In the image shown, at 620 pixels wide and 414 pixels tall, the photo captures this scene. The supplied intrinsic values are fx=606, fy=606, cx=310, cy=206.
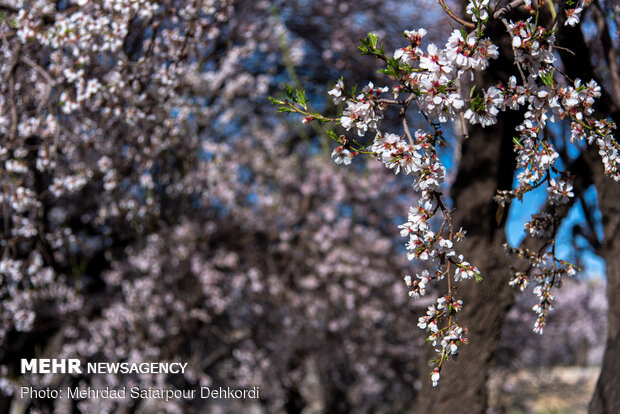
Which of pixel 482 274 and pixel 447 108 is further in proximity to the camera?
pixel 482 274

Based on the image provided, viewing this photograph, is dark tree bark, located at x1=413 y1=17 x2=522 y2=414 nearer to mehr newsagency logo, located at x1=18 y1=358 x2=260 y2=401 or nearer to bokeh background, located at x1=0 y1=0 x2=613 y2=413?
bokeh background, located at x1=0 y1=0 x2=613 y2=413

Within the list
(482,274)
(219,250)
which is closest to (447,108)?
(482,274)

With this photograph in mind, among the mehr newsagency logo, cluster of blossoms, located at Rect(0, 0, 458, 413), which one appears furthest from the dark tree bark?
the mehr newsagency logo

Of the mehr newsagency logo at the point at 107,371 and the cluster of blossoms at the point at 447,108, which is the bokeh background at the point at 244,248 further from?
the cluster of blossoms at the point at 447,108

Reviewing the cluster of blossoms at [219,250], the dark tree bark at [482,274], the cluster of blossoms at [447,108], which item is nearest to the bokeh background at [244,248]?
the cluster of blossoms at [219,250]

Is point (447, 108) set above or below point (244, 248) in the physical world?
above

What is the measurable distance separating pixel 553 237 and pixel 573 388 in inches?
428

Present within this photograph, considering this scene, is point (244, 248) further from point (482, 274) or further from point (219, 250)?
point (482, 274)

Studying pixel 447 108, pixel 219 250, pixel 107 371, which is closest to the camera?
pixel 447 108

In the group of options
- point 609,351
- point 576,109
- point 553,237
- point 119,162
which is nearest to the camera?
point 576,109

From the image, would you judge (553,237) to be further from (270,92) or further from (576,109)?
(270,92)

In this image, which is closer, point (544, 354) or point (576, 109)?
point (576, 109)

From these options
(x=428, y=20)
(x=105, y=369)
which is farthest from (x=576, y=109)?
(x=105, y=369)

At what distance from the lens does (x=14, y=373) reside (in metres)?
A: 7.87
